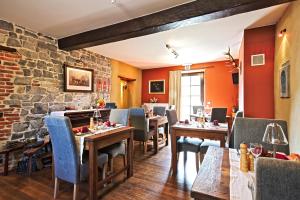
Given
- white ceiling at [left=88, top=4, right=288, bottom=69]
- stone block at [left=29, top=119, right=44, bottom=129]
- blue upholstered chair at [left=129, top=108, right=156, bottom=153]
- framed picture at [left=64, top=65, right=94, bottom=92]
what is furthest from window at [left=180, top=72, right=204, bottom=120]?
stone block at [left=29, top=119, right=44, bottom=129]

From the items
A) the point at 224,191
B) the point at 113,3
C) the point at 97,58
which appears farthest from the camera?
the point at 97,58

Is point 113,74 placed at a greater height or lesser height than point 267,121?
greater

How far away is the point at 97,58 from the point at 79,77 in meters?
0.94

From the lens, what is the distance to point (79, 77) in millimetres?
4320

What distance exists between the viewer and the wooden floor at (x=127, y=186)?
7.00 feet

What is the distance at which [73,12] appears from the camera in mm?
2643

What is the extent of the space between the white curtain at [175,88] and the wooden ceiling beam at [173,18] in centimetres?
379

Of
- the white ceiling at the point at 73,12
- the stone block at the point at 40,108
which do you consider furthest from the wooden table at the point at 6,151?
the white ceiling at the point at 73,12

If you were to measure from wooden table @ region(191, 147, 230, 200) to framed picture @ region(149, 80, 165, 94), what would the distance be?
558 centimetres

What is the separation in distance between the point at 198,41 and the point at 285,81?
6.48 feet

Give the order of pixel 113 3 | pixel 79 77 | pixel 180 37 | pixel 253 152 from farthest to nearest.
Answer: pixel 79 77 → pixel 180 37 → pixel 113 3 → pixel 253 152

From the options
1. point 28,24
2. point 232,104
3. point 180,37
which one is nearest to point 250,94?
point 180,37

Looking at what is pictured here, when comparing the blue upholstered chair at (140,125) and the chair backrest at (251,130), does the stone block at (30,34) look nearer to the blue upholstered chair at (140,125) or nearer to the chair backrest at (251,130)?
the blue upholstered chair at (140,125)

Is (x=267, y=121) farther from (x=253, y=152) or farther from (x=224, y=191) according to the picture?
(x=224, y=191)
